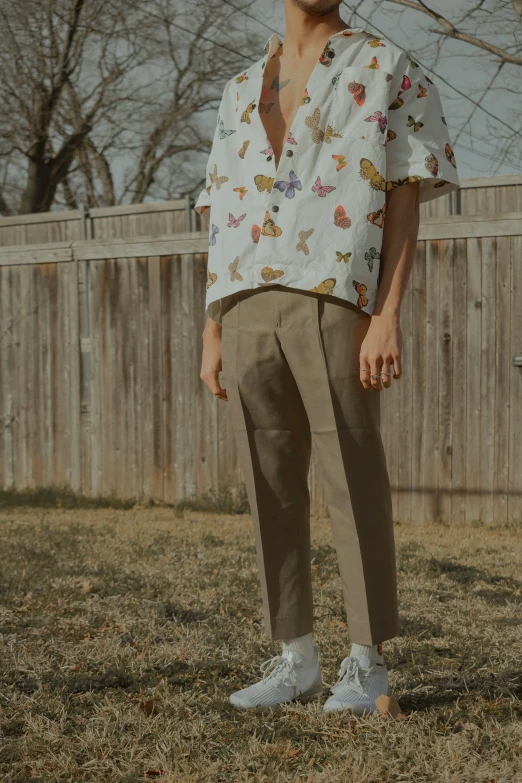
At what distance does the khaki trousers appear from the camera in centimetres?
228

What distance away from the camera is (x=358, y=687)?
236 cm

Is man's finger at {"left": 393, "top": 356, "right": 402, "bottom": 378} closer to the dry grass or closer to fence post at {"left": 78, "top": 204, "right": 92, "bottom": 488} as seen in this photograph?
the dry grass

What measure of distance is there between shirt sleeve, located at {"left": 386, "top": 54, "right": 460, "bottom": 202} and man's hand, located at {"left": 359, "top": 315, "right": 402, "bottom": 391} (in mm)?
364

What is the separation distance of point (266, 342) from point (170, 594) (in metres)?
1.89

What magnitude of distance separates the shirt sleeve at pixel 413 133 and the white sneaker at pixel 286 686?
4.26 ft

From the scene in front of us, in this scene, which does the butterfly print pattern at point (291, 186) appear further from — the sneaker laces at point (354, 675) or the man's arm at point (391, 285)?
the sneaker laces at point (354, 675)

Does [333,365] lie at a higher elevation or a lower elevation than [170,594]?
higher

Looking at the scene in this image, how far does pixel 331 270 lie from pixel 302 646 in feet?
3.35

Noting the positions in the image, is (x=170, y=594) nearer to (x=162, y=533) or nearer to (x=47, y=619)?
(x=47, y=619)

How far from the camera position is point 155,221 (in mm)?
8734

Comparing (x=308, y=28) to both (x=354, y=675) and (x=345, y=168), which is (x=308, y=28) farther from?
(x=354, y=675)

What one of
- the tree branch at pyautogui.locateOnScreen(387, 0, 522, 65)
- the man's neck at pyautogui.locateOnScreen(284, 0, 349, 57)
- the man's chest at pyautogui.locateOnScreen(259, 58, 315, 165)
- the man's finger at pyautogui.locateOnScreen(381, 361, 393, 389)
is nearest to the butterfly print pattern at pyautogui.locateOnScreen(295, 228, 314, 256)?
the man's chest at pyautogui.locateOnScreen(259, 58, 315, 165)

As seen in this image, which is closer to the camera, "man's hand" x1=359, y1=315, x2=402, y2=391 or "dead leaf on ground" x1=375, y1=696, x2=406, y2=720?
"man's hand" x1=359, y1=315, x2=402, y2=391

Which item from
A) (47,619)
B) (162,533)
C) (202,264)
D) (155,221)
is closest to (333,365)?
(47,619)
